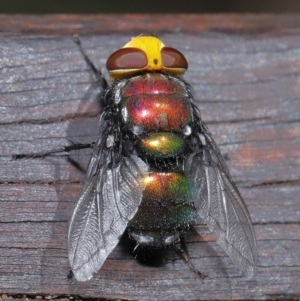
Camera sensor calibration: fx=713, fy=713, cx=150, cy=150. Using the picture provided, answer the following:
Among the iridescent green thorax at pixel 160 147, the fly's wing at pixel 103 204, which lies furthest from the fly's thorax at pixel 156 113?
the fly's wing at pixel 103 204

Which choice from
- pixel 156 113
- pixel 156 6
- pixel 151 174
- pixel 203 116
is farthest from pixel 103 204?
pixel 156 6

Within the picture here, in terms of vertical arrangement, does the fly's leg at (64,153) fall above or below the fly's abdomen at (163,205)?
above

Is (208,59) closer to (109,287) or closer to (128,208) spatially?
(128,208)

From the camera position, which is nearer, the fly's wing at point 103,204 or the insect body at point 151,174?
the fly's wing at point 103,204

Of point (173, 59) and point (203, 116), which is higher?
point (173, 59)

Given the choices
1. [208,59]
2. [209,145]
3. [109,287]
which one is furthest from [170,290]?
[208,59]

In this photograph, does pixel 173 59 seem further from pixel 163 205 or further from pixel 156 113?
pixel 163 205

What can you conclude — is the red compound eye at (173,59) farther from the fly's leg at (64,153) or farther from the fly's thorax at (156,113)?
the fly's leg at (64,153)

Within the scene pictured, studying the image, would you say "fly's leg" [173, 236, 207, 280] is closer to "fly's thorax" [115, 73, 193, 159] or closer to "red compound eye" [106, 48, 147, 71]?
"fly's thorax" [115, 73, 193, 159]
